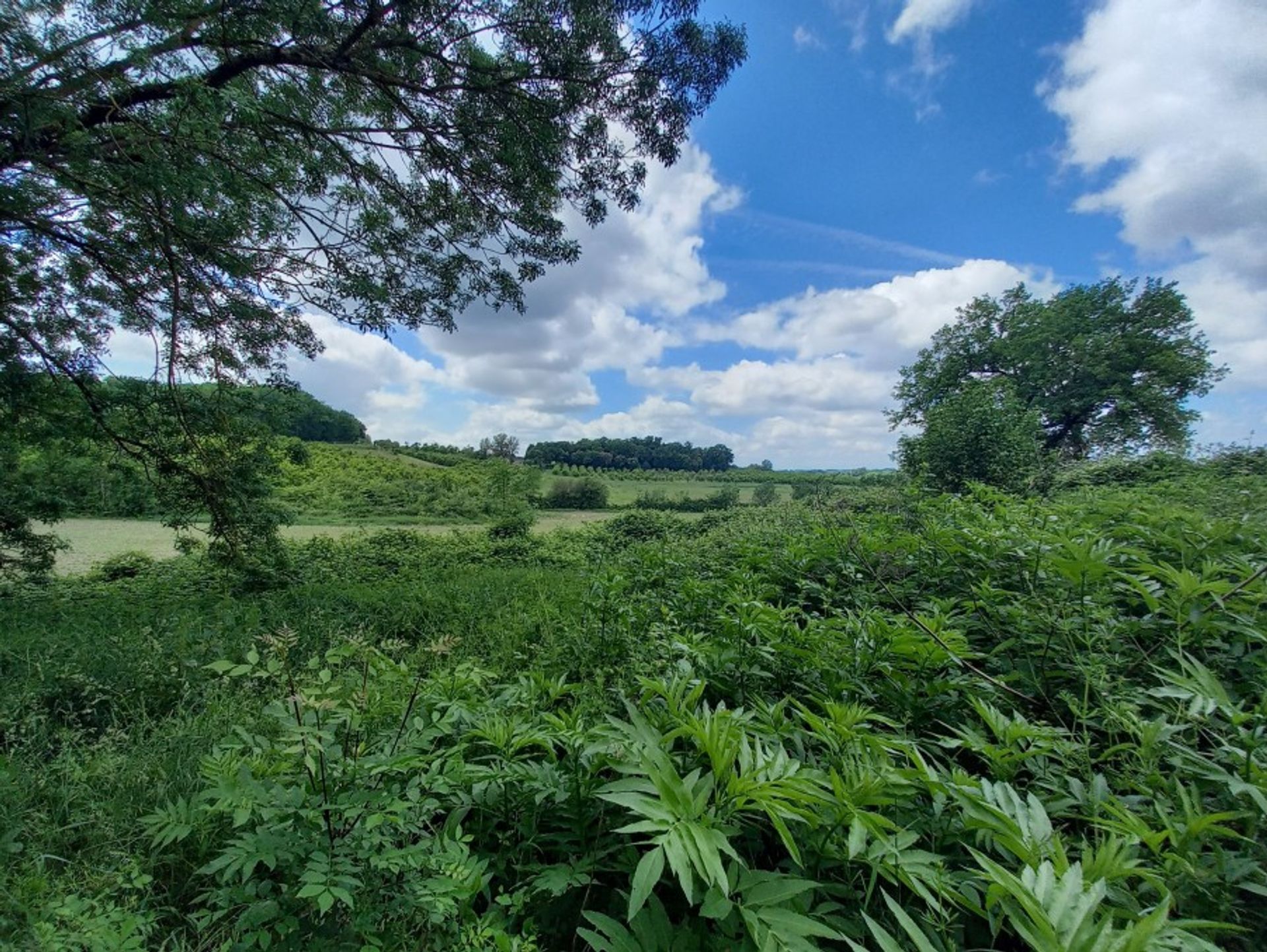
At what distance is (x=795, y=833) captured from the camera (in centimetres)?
129

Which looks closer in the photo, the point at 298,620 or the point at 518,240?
the point at 298,620

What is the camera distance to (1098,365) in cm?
1666

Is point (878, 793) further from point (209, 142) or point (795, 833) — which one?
point (209, 142)

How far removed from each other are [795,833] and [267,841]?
134 cm

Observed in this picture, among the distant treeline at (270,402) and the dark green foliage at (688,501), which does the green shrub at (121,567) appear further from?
the dark green foliage at (688,501)

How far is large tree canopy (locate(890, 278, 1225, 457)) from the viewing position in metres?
16.2

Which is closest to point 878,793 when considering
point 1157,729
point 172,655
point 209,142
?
point 1157,729

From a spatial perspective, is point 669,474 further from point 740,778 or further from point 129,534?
point 740,778

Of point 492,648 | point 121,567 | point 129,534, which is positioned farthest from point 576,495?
point 492,648

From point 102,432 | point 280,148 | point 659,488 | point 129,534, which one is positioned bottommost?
point 129,534

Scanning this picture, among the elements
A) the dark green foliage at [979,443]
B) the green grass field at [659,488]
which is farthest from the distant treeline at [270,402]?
the green grass field at [659,488]

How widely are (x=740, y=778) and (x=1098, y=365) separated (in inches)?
895

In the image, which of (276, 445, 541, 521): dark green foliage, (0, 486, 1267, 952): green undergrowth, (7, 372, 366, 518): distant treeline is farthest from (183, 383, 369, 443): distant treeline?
(276, 445, 541, 521): dark green foliage

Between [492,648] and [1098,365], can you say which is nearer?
[492,648]
